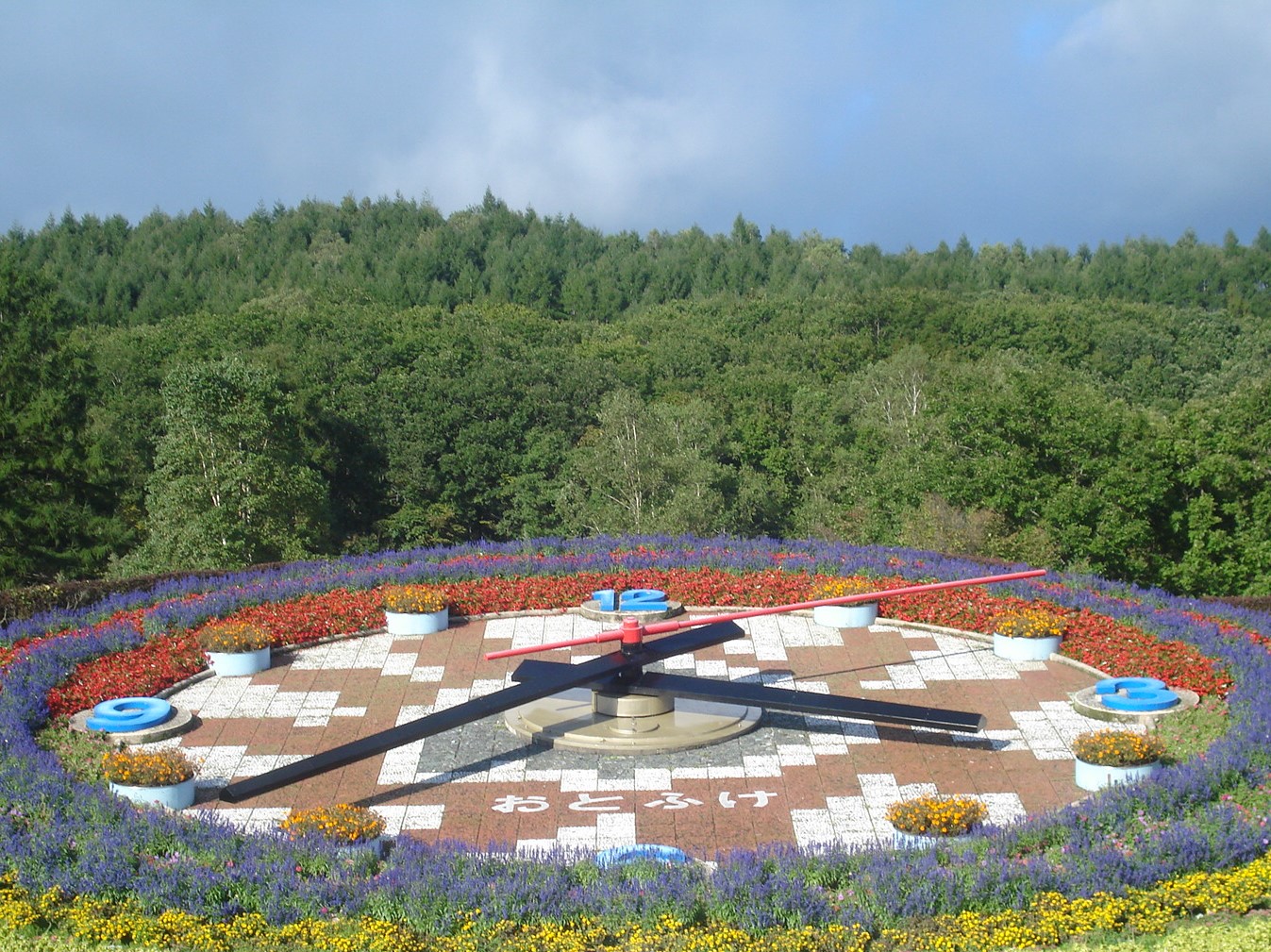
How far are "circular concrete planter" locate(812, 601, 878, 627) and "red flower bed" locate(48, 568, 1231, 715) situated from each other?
16.1 inches

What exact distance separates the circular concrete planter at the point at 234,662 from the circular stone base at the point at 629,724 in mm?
3733

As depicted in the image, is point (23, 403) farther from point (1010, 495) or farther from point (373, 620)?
point (1010, 495)

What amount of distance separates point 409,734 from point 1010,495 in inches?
975

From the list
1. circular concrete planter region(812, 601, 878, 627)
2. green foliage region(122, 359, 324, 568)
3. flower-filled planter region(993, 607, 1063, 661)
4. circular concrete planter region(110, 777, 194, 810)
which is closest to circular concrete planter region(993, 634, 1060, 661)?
flower-filled planter region(993, 607, 1063, 661)

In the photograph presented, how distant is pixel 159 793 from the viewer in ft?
39.9

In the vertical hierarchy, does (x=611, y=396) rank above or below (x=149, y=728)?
above

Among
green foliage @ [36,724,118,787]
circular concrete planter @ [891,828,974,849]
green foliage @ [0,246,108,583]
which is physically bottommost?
circular concrete planter @ [891,828,974,849]

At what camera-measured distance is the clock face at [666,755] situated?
1204cm

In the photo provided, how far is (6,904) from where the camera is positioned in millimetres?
9711

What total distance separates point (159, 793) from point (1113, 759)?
29.0 feet

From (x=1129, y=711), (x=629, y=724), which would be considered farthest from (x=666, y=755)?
(x=1129, y=711)

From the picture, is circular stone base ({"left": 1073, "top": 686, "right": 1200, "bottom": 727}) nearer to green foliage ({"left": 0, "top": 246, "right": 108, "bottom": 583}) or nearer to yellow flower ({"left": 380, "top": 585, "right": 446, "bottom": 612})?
yellow flower ({"left": 380, "top": 585, "right": 446, "bottom": 612})

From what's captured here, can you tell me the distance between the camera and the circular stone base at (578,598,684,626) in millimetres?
18078

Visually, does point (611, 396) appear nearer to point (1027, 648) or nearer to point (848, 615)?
point (848, 615)
